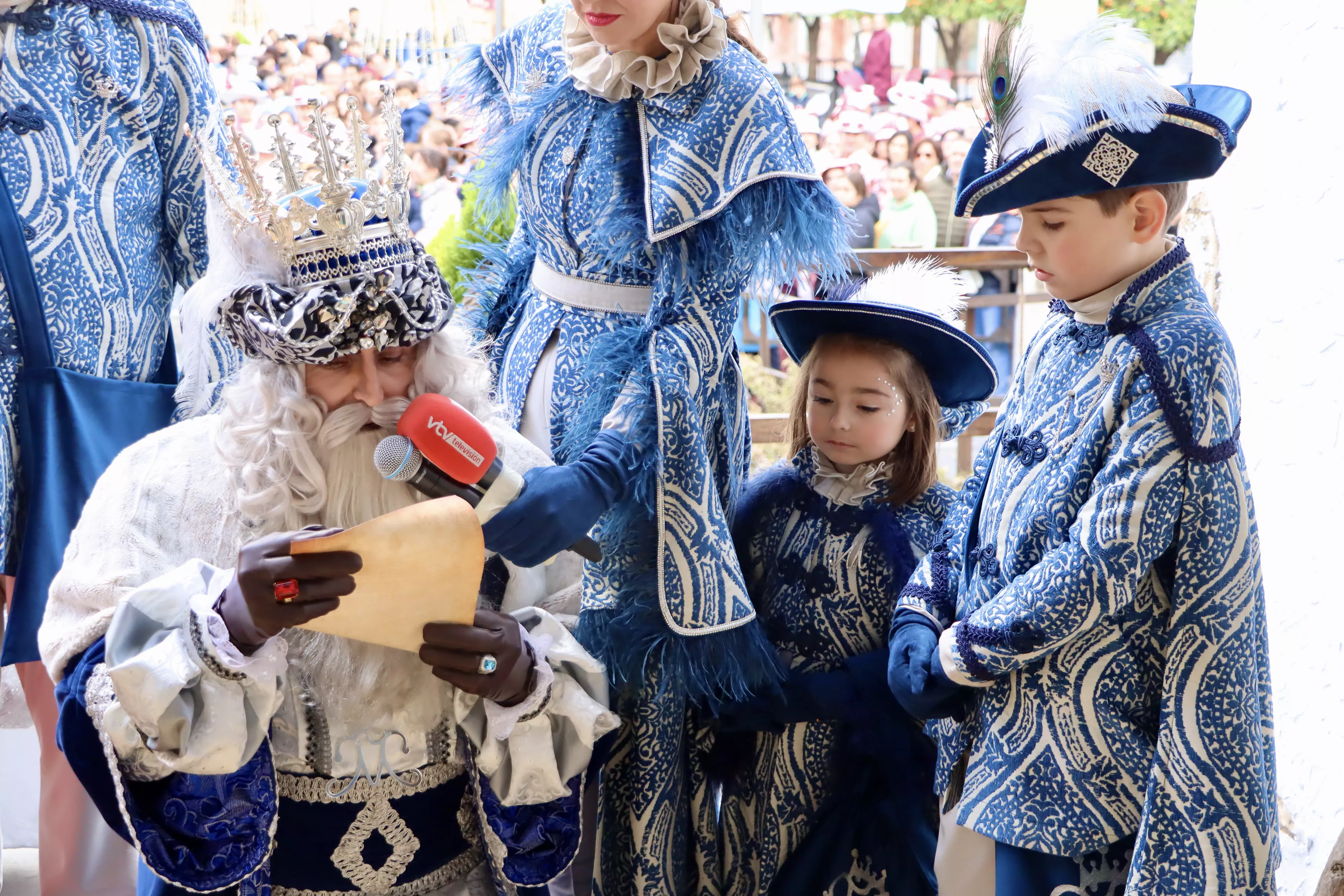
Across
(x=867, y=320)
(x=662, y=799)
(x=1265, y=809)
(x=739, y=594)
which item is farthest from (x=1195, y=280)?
(x=662, y=799)

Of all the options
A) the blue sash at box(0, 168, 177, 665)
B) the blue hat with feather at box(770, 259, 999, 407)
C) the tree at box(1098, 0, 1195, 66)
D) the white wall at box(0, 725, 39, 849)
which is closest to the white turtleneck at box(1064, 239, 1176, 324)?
the blue hat with feather at box(770, 259, 999, 407)

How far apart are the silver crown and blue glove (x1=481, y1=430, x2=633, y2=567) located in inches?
14.9

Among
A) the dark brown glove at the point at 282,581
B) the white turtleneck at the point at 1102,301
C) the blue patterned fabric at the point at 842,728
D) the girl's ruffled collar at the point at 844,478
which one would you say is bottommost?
the blue patterned fabric at the point at 842,728

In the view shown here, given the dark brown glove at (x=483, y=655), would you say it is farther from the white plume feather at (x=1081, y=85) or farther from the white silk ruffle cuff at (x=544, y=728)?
the white plume feather at (x=1081, y=85)

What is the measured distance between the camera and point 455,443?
161cm

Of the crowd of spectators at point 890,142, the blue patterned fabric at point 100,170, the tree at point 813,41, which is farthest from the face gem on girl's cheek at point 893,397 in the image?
the tree at point 813,41

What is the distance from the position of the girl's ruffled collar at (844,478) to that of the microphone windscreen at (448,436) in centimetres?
77

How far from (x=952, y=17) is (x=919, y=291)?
6962mm

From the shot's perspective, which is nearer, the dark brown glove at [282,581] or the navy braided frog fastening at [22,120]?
the dark brown glove at [282,581]

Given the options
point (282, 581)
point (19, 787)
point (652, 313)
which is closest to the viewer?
point (282, 581)

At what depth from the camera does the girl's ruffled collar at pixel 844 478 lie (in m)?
2.16

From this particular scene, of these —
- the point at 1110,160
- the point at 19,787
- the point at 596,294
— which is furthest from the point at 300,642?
the point at 19,787

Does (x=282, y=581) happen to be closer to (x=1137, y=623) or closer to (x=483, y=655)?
(x=483, y=655)

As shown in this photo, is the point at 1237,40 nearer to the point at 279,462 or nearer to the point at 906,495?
the point at 906,495
